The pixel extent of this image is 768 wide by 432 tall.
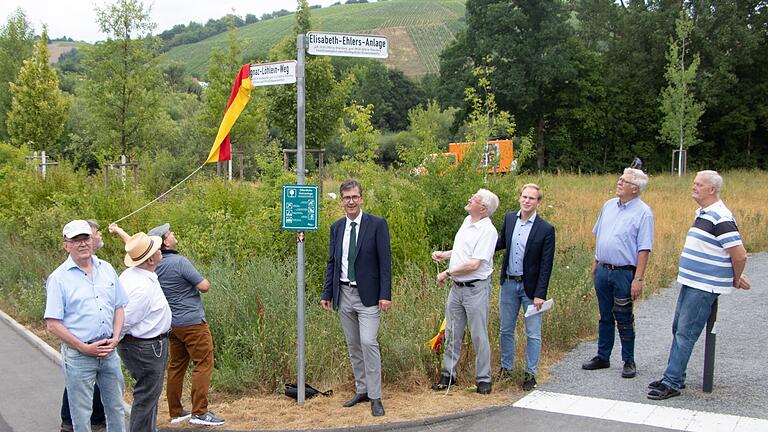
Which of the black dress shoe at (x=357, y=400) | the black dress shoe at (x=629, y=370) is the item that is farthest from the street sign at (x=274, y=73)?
the black dress shoe at (x=629, y=370)

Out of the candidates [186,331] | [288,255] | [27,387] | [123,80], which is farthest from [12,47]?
Answer: [186,331]

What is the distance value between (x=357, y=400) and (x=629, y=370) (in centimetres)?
263

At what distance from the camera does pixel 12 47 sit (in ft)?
123

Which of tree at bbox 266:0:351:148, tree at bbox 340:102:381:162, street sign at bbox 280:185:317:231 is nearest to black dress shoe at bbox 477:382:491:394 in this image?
street sign at bbox 280:185:317:231

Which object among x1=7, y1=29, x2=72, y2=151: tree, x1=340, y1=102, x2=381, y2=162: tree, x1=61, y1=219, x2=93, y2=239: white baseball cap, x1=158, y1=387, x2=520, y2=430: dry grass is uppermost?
x1=7, y1=29, x2=72, y2=151: tree

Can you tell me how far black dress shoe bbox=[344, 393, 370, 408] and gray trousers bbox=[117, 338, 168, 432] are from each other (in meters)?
1.70

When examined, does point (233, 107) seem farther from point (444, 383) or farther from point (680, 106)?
point (680, 106)

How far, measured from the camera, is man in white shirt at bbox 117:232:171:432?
5410 mm

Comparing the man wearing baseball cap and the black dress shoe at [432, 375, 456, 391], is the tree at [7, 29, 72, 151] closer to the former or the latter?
the man wearing baseball cap

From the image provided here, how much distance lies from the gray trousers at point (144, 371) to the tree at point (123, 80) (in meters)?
18.0

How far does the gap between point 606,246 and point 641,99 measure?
44032mm

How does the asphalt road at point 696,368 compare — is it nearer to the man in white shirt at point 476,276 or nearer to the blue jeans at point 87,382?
the man in white shirt at point 476,276

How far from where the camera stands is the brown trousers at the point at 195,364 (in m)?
6.18

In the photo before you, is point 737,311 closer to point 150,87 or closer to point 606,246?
point 606,246
